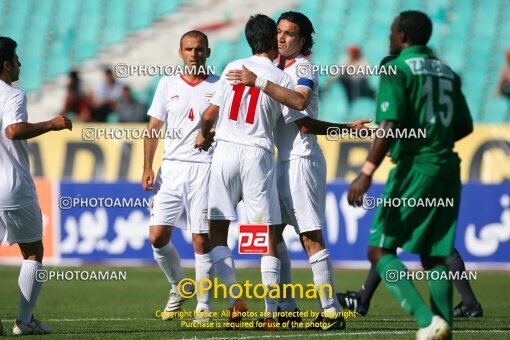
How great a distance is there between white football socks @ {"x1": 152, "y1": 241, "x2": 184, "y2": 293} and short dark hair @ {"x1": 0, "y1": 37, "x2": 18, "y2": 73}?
2534 mm

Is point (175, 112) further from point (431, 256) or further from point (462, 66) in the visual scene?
point (462, 66)

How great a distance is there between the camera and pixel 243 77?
834 centimetres

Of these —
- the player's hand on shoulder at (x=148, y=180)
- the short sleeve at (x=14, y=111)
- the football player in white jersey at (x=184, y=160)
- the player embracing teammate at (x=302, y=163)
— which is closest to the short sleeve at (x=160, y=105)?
the football player in white jersey at (x=184, y=160)

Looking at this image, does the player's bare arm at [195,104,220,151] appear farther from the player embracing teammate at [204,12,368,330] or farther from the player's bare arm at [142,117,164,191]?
the player's bare arm at [142,117,164,191]

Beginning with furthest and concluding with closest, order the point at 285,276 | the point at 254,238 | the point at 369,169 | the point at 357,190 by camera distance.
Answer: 1. the point at 285,276
2. the point at 254,238
3. the point at 369,169
4. the point at 357,190

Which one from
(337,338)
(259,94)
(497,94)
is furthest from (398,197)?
(497,94)

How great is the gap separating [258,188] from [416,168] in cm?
203

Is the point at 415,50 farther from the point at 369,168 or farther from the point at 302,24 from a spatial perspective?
the point at 302,24

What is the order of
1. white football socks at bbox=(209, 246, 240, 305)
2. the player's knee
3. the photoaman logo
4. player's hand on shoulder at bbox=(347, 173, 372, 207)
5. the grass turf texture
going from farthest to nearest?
the player's knee, white football socks at bbox=(209, 246, 240, 305), the photoaman logo, the grass turf texture, player's hand on shoulder at bbox=(347, 173, 372, 207)

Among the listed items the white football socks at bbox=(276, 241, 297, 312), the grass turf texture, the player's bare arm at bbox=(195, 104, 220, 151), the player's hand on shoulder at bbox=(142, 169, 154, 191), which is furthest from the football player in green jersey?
the player's hand on shoulder at bbox=(142, 169, 154, 191)

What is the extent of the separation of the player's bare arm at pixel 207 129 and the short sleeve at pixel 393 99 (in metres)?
2.23

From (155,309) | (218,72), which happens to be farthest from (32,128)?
(218,72)

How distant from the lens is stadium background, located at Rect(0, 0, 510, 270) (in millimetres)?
16422

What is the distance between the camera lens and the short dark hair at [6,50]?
8.44 m
